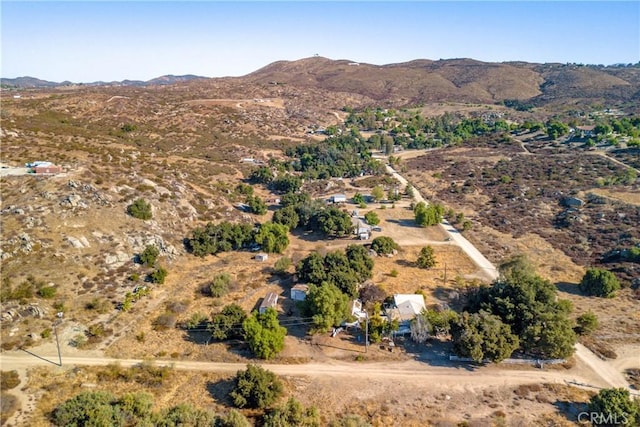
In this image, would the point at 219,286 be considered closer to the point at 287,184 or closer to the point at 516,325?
the point at 516,325

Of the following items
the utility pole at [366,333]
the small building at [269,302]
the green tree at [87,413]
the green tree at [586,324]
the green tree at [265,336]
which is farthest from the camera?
the small building at [269,302]

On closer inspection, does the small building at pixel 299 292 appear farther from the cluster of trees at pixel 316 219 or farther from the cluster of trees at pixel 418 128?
the cluster of trees at pixel 418 128

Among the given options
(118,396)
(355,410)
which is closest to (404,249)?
(355,410)

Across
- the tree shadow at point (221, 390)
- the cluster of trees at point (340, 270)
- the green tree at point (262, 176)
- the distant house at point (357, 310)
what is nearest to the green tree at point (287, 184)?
the green tree at point (262, 176)

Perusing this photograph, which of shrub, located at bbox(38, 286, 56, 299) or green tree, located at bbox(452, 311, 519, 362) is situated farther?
shrub, located at bbox(38, 286, 56, 299)

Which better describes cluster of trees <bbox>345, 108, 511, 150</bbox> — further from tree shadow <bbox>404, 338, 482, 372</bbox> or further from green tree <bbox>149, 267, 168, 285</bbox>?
tree shadow <bbox>404, 338, 482, 372</bbox>

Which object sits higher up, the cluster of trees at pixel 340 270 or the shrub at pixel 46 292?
the cluster of trees at pixel 340 270

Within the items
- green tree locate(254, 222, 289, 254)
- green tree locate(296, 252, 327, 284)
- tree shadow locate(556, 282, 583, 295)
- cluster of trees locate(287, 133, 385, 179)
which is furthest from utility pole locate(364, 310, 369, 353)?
cluster of trees locate(287, 133, 385, 179)
